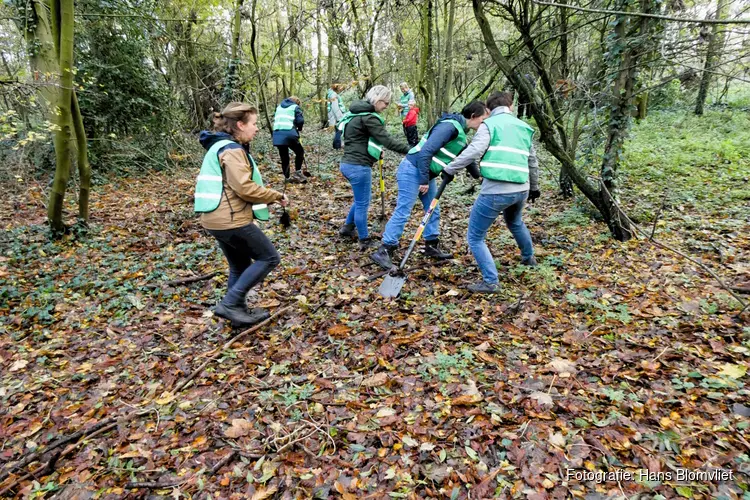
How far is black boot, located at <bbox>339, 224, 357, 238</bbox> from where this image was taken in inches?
238

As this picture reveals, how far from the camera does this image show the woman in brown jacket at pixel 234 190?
3299 millimetres

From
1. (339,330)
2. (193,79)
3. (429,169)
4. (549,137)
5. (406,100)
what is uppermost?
(193,79)

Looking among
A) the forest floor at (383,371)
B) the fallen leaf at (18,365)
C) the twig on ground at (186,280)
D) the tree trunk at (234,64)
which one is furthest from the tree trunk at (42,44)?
the tree trunk at (234,64)

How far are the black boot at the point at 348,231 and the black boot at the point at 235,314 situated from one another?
2386mm

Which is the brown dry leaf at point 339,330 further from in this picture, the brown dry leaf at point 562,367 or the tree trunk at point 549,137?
the tree trunk at point 549,137

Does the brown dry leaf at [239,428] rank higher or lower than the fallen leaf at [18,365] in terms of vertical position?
lower

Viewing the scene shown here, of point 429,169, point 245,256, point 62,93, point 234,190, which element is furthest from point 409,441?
point 62,93

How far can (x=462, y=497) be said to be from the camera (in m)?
2.28

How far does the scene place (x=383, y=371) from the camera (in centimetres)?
338

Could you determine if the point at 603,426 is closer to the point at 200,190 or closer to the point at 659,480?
the point at 659,480

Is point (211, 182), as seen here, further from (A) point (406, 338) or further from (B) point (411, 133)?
(B) point (411, 133)

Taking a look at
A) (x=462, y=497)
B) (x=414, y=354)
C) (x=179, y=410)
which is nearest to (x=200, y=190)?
(x=179, y=410)

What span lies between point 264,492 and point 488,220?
3190mm

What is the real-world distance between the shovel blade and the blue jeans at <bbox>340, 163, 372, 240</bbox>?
1.17m
